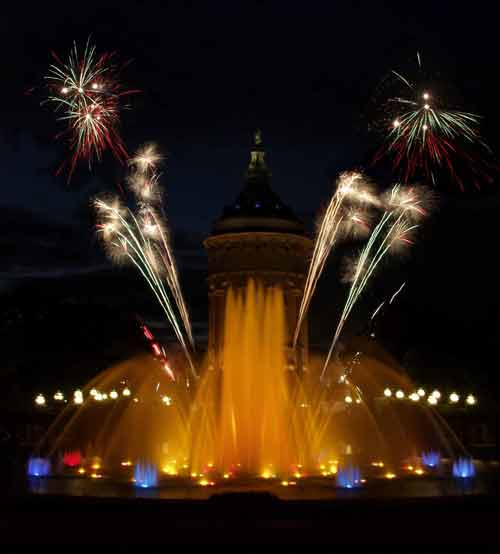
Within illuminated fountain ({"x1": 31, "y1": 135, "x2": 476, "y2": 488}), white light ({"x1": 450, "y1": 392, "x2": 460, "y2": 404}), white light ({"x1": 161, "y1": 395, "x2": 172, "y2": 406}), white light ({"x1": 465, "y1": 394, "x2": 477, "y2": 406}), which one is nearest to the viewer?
illuminated fountain ({"x1": 31, "y1": 135, "x2": 476, "y2": 488})

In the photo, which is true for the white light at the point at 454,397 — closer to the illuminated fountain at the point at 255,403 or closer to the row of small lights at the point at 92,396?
the illuminated fountain at the point at 255,403

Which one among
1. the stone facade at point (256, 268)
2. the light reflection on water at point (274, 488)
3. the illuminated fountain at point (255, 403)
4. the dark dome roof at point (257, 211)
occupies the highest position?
the dark dome roof at point (257, 211)

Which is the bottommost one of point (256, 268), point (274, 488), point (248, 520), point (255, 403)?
point (248, 520)

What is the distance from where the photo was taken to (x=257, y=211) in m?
64.5

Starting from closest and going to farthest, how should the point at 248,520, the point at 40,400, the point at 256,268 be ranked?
the point at 248,520 → the point at 40,400 → the point at 256,268

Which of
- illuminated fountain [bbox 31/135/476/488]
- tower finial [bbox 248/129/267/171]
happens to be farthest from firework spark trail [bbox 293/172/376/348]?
tower finial [bbox 248/129/267/171]

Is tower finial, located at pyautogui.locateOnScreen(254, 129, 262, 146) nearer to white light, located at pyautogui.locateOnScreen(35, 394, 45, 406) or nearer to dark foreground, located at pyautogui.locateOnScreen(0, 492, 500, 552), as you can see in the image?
white light, located at pyautogui.locateOnScreen(35, 394, 45, 406)

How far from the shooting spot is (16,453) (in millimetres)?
36750

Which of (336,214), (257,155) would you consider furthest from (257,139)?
(336,214)

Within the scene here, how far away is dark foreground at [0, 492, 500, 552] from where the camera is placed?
54.6 ft

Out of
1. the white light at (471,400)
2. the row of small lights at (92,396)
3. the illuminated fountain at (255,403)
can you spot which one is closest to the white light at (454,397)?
the white light at (471,400)

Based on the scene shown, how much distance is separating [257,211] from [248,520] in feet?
154

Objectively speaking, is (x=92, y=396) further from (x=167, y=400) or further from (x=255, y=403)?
(x=255, y=403)

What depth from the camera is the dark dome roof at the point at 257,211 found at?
6331 cm
